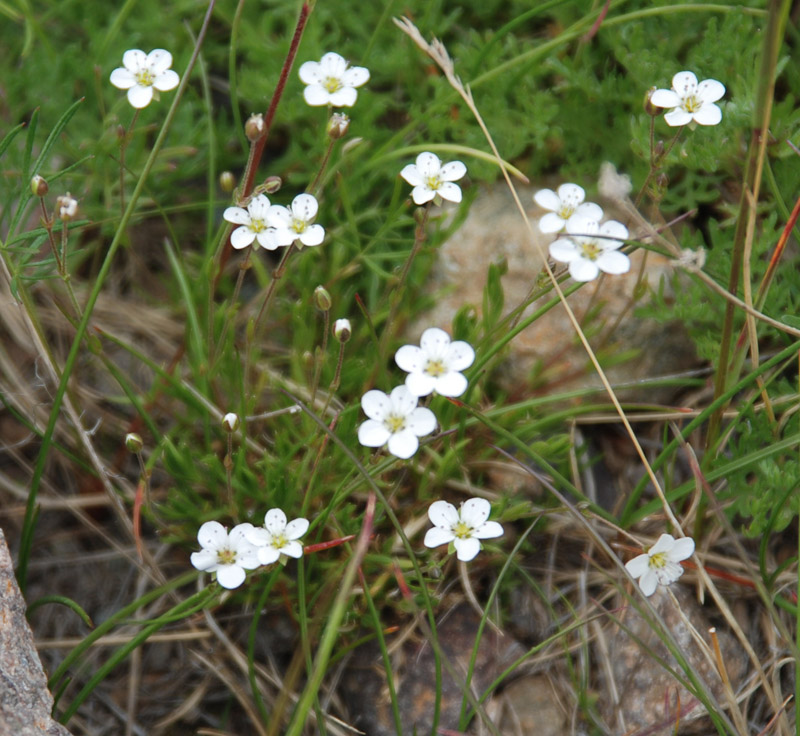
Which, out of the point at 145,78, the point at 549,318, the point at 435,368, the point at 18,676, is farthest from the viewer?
the point at 549,318

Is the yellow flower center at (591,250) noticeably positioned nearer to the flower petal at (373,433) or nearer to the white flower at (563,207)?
the white flower at (563,207)

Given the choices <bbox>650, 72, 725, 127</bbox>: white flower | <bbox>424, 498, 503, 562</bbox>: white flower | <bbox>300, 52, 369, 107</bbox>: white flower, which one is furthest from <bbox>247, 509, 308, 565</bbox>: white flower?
<bbox>650, 72, 725, 127</bbox>: white flower

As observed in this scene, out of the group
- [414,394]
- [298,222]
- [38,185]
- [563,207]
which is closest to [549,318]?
[563,207]

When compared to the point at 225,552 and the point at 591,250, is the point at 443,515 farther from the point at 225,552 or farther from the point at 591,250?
the point at 591,250

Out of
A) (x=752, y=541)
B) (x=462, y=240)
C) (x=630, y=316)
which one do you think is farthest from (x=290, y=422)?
(x=752, y=541)

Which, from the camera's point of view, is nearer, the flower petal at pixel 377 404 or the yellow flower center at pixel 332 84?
the flower petal at pixel 377 404

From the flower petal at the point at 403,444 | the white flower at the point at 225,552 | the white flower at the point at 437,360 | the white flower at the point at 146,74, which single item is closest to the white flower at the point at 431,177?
the white flower at the point at 437,360

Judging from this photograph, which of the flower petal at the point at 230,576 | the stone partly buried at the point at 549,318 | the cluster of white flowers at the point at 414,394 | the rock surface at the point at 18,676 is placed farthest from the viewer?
the stone partly buried at the point at 549,318

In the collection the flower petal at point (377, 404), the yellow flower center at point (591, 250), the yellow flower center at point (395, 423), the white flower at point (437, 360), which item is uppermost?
the yellow flower center at point (591, 250)
